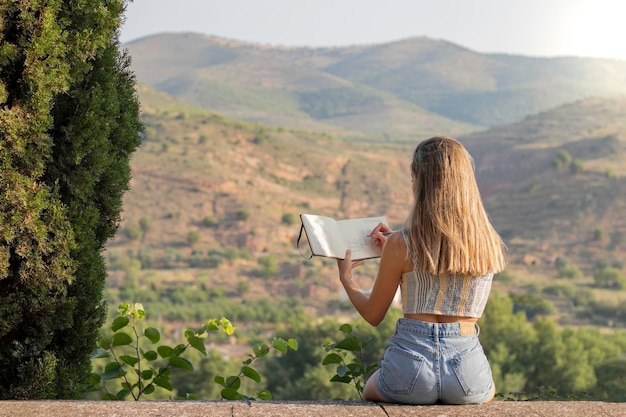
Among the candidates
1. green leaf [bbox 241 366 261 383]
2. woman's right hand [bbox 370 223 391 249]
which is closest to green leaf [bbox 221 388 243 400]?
green leaf [bbox 241 366 261 383]

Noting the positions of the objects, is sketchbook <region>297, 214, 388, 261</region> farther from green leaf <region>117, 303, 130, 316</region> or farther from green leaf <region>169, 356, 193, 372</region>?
green leaf <region>117, 303, 130, 316</region>

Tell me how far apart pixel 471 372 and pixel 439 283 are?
28 cm

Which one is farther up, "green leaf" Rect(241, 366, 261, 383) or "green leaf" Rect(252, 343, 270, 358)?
"green leaf" Rect(252, 343, 270, 358)

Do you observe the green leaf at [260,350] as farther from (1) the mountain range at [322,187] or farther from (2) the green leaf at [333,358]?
(1) the mountain range at [322,187]

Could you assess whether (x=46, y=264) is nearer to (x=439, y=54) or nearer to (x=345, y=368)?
(x=345, y=368)

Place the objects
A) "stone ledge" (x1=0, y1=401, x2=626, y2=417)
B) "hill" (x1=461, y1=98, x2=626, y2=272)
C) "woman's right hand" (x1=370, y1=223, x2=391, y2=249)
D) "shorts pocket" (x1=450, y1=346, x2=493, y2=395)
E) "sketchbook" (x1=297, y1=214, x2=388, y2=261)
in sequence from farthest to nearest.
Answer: "hill" (x1=461, y1=98, x2=626, y2=272), "woman's right hand" (x1=370, y1=223, x2=391, y2=249), "sketchbook" (x1=297, y1=214, x2=388, y2=261), "shorts pocket" (x1=450, y1=346, x2=493, y2=395), "stone ledge" (x1=0, y1=401, x2=626, y2=417)

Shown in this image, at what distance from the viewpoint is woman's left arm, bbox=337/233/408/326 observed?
2.36m

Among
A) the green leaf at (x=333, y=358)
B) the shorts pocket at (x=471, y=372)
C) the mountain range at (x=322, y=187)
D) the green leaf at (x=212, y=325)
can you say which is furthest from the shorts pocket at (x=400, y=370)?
the mountain range at (x=322, y=187)

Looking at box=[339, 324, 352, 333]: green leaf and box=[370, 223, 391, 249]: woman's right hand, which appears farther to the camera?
box=[339, 324, 352, 333]: green leaf

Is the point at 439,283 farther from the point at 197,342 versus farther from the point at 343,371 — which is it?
the point at 197,342

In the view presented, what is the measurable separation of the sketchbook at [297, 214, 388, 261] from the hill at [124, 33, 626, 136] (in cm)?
10386

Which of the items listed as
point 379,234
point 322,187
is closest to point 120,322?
point 379,234

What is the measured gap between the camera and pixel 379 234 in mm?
2584

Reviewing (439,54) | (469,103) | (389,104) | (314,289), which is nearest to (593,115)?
(314,289)
